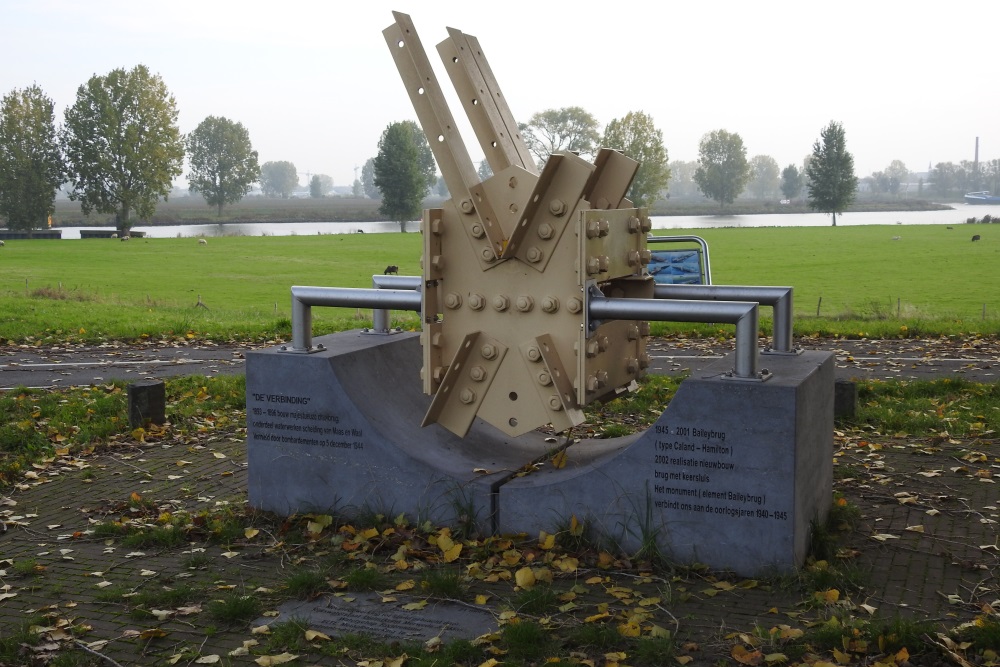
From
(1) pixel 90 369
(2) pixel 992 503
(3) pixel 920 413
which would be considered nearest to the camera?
(2) pixel 992 503

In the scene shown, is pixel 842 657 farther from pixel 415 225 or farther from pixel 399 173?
pixel 415 225

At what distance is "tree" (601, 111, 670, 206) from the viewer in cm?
9844

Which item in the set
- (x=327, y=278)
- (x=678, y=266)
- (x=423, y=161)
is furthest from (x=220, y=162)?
(x=678, y=266)

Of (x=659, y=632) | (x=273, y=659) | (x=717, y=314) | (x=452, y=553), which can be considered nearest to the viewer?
(x=273, y=659)

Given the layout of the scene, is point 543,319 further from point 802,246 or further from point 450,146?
point 802,246

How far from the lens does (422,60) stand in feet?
22.8

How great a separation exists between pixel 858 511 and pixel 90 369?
10.3m

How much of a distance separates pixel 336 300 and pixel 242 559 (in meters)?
1.86

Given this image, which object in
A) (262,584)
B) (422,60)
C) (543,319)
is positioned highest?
(422,60)

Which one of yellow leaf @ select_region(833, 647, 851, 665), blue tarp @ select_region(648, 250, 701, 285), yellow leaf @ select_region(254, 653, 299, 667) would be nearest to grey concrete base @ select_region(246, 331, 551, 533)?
yellow leaf @ select_region(254, 653, 299, 667)

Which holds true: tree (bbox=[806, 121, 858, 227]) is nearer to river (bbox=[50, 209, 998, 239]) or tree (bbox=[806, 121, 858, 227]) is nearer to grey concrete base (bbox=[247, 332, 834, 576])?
river (bbox=[50, 209, 998, 239])

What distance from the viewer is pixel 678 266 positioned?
15812 mm

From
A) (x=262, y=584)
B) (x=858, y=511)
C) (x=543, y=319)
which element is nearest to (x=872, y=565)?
(x=858, y=511)

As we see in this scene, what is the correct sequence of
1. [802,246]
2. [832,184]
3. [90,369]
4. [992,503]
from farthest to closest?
[832,184] < [802,246] < [90,369] < [992,503]
